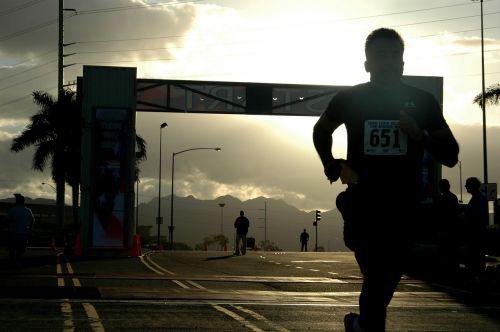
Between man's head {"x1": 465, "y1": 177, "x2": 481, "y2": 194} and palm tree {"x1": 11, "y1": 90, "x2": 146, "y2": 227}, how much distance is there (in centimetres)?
4270

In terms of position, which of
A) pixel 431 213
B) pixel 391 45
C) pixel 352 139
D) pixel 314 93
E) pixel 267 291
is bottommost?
pixel 267 291

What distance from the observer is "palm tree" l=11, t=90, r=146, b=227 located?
5756cm

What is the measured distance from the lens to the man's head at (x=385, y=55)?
185 inches

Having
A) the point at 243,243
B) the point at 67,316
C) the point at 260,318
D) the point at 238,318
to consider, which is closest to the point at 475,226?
the point at 260,318

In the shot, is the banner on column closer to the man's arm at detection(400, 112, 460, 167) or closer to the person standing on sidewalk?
the person standing on sidewalk

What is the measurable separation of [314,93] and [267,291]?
20.2m

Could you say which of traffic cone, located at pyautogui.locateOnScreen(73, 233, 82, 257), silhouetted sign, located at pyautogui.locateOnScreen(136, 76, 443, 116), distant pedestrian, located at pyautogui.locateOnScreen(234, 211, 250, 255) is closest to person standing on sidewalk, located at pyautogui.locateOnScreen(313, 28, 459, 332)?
traffic cone, located at pyautogui.locateOnScreen(73, 233, 82, 257)

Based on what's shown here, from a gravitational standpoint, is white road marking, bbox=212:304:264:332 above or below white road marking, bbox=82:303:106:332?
below

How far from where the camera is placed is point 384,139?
15.0 feet

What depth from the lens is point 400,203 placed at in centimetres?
451

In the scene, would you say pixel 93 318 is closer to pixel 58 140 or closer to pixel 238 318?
pixel 238 318

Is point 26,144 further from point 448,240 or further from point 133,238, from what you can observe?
point 448,240

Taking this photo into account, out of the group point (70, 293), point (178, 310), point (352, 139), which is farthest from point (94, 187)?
point (352, 139)

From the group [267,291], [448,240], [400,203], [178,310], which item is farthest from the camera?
[448,240]
